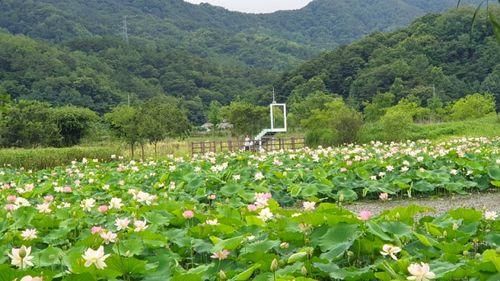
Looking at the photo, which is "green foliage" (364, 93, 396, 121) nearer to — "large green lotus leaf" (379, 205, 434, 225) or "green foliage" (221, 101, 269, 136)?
"green foliage" (221, 101, 269, 136)

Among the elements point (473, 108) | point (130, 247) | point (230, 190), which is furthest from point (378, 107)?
point (130, 247)

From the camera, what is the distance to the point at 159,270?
2.45 meters

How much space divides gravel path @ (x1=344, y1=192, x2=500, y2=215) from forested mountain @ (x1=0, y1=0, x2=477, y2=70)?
261 ft

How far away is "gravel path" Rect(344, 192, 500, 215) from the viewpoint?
6.79m

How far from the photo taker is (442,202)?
7.12 m

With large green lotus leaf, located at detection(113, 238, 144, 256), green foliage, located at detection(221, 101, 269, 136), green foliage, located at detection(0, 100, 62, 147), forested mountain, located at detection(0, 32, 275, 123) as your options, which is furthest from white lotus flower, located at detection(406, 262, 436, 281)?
forested mountain, located at detection(0, 32, 275, 123)

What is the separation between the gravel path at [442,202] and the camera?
679 cm

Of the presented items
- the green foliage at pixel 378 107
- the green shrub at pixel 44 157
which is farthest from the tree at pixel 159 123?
the green foliage at pixel 378 107

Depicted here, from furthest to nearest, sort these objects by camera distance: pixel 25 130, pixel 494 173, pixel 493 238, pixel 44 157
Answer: pixel 25 130 < pixel 44 157 < pixel 494 173 < pixel 493 238

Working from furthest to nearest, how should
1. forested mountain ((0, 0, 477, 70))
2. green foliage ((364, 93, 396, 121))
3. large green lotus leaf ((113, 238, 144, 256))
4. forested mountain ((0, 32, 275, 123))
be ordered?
1. forested mountain ((0, 0, 477, 70))
2. forested mountain ((0, 32, 275, 123))
3. green foliage ((364, 93, 396, 121))
4. large green lotus leaf ((113, 238, 144, 256))

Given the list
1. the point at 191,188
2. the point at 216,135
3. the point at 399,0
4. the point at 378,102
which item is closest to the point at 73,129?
the point at 216,135

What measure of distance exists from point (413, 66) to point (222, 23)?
76.6m

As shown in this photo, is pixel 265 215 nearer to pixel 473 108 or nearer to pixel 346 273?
pixel 346 273

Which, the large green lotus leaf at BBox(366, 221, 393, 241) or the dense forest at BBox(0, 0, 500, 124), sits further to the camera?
the dense forest at BBox(0, 0, 500, 124)
